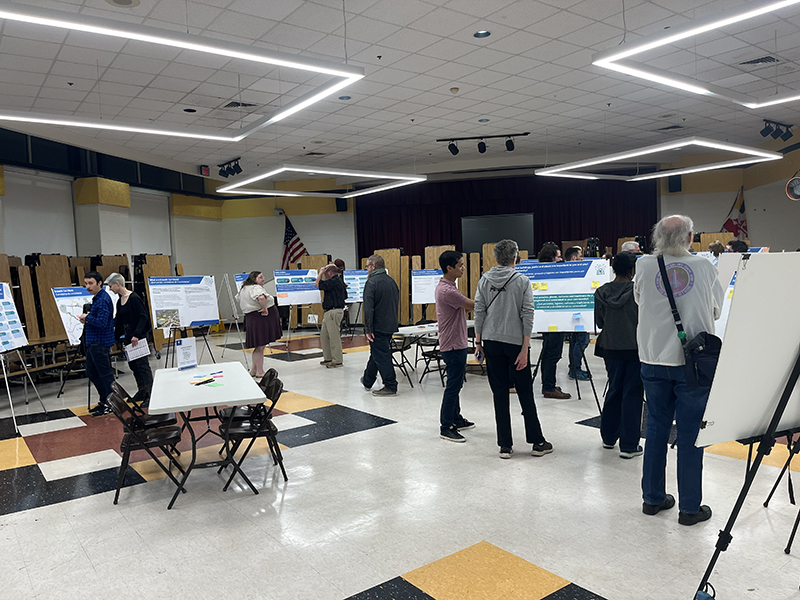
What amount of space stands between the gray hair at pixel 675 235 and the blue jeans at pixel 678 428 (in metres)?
0.62

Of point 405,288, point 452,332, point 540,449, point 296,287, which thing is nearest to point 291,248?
point 296,287

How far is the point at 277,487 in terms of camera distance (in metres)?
3.88

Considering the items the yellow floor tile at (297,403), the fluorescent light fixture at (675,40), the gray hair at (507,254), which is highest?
the fluorescent light fixture at (675,40)

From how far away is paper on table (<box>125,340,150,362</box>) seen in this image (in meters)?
5.82

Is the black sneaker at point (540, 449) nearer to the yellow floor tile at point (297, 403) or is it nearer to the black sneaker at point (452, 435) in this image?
the black sneaker at point (452, 435)

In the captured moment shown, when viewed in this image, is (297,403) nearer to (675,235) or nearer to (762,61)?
(675,235)

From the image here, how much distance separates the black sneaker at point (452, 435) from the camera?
4691 mm

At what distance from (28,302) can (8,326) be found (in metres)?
2.27

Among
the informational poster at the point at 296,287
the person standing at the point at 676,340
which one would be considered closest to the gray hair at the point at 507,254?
the person standing at the point at 676,340

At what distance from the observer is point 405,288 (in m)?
12.1

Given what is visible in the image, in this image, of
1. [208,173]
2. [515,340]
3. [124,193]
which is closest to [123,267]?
[124,193]

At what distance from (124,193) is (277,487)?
34.1 ft

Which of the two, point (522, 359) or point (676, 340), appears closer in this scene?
point (676, 340)

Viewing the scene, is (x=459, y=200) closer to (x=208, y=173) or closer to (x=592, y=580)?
(x=208, y=173)
